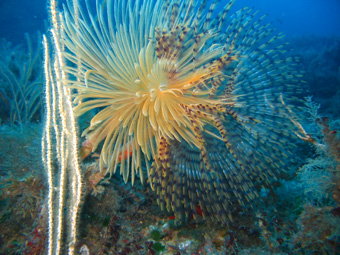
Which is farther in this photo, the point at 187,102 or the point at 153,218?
the point at 153,218

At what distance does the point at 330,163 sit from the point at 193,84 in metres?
1.89

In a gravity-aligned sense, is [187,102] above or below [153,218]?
above

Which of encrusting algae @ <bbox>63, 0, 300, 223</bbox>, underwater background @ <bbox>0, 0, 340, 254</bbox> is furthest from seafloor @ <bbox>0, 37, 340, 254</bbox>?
encrusting algae @ <bbox>63, 0, 300, 223</bbox>

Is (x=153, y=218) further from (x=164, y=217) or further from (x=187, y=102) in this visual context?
(x=187, y=102)

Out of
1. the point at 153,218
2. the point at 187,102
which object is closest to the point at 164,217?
the point at 153,218

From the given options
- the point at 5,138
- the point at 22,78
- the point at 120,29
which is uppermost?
the point at 22,78

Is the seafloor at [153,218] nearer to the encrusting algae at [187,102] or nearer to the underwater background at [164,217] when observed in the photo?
the underwater background at [164,217]

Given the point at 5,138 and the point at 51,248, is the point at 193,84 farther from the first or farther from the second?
the point at 5,138

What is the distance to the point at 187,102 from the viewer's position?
110 inches

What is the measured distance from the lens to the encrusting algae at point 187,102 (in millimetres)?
2645

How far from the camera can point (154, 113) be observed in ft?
9.12

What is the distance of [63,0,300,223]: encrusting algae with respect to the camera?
2.64 metres

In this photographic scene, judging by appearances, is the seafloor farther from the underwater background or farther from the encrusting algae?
the encrusting algae

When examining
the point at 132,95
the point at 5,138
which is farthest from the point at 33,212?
the point at 132,95
